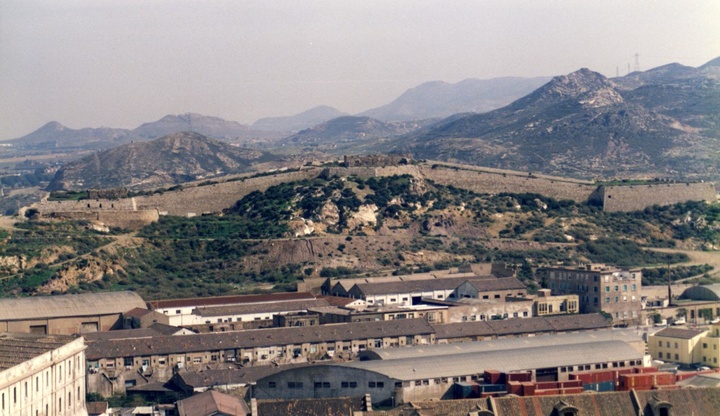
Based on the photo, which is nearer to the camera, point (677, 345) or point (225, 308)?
point (677, 345)

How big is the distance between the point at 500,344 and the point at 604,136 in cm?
7191

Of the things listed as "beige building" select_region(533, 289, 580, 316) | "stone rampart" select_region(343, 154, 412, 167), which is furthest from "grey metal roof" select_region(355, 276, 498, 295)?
"stone rampart" select_region(343, 154, 412, 167)

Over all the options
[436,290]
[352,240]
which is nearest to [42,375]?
[436,290]

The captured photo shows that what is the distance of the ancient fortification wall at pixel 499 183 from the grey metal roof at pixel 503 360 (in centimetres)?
3024

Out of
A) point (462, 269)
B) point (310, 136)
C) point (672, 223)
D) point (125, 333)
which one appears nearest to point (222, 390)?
point (125, 333)

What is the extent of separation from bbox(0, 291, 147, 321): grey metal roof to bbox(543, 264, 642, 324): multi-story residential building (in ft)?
49.9

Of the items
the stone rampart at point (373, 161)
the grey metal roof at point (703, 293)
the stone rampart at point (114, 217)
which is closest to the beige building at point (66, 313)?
the stone rampart at point (114, 217)

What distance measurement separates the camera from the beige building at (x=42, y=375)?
29398mm

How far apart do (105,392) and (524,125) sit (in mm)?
84642

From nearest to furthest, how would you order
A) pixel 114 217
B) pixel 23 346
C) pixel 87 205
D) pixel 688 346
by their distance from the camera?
pixel 23 346 < pixel 688 346 < pixel 114 217 < pixel 87 205

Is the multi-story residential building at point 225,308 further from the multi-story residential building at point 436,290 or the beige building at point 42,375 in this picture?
the beige building at point 42,375

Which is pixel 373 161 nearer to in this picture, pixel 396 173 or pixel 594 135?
pixel 396 173

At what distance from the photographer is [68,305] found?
153 feet

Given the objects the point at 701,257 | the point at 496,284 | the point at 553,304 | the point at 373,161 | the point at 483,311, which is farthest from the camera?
the point at 373,161
